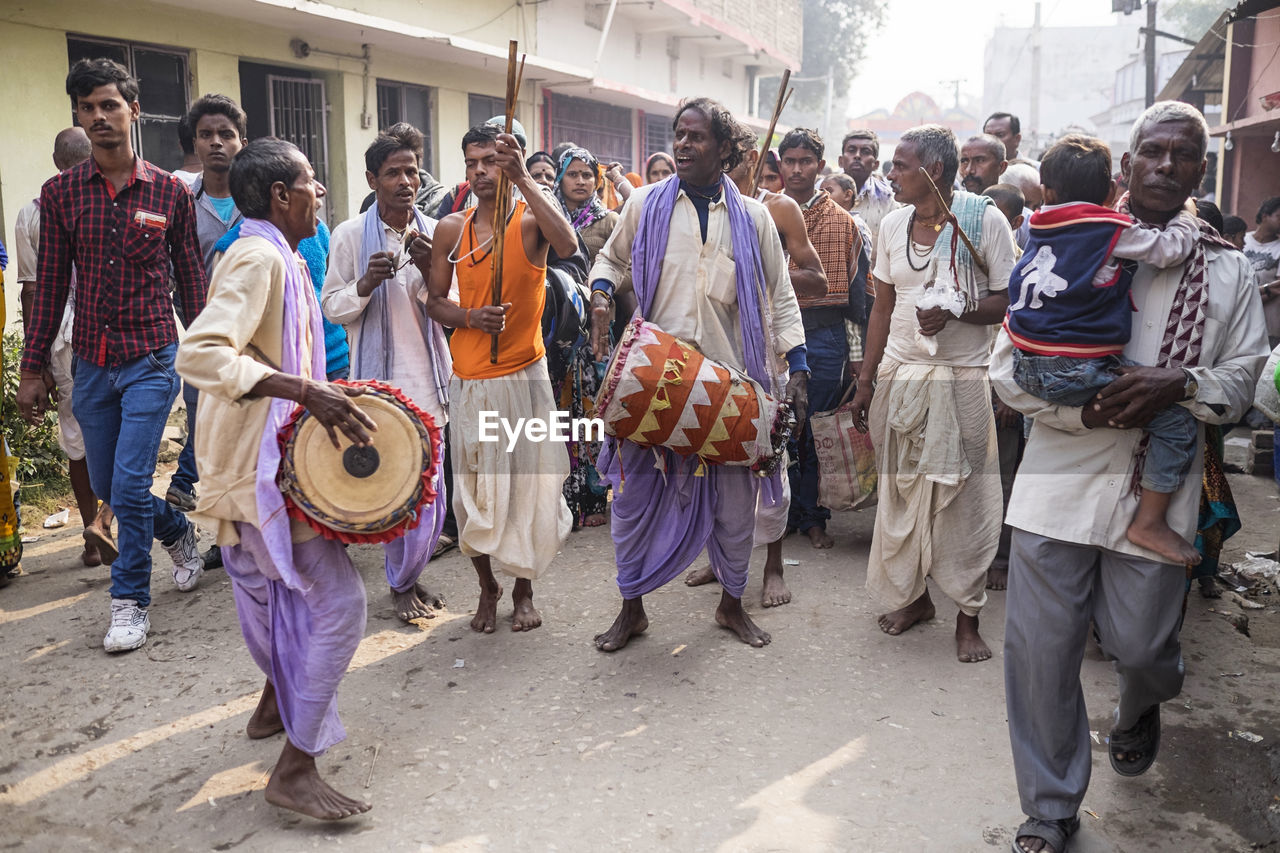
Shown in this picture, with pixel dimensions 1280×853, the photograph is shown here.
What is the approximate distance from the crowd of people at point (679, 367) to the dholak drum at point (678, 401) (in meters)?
0.04

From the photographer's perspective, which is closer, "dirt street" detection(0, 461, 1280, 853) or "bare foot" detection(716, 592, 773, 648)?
"dirt street" detection(0, 461, 1280, 853)

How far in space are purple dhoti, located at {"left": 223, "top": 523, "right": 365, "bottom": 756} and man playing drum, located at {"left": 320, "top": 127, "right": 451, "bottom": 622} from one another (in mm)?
1541

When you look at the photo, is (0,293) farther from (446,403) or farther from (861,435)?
(861,435)

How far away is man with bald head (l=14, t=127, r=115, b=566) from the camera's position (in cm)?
549

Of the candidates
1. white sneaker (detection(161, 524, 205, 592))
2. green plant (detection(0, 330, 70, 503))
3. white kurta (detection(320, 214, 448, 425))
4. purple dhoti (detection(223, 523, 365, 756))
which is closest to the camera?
purple dhoti (detection(223, 523, 365, 756))

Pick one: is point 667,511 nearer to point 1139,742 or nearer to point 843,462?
point 843,462

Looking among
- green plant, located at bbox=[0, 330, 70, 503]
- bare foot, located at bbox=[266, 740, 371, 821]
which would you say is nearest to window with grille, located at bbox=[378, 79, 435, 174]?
green plant, located at bbox=[0, 330, 70, 503]

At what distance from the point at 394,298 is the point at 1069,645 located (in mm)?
3297

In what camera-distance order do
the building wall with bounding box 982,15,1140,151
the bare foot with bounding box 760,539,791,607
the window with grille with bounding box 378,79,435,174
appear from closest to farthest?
the bare foot with bounding box 760,539,791,607 < the window with grille with bounding box 378,79,435,174 < the building wall with bounding box 982,15,1140,151

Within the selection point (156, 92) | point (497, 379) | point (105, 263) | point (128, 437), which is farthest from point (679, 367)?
point (156, 92)

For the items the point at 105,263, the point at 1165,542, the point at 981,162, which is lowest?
the point at 1165,542

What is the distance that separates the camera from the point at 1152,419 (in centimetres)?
287

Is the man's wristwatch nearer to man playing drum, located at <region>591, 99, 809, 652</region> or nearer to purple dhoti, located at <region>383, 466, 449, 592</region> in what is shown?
man playing drum, located at <region>591, 99, 809, 652</region>

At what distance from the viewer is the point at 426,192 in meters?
6.26
